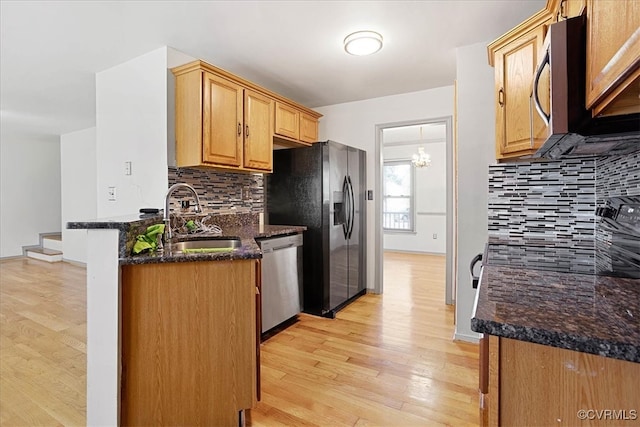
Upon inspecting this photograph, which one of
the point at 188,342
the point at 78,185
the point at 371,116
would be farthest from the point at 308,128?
the point at 78,185

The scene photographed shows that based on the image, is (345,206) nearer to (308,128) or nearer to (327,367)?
(308,128)

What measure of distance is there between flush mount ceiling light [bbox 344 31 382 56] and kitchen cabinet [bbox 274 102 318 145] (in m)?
1.01

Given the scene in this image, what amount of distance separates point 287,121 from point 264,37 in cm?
105

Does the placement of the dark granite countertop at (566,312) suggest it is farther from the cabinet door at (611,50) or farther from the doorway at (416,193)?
the doorway at (416,193)

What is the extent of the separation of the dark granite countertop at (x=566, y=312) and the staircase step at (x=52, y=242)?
7.52 meters

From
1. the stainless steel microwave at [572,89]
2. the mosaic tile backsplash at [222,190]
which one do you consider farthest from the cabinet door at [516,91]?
the mosaic tile backsplash at [222,190]

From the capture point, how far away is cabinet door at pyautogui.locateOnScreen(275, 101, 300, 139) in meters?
3.30

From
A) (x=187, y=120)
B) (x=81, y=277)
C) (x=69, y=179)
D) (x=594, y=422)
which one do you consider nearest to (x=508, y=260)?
(x=594, y=422)

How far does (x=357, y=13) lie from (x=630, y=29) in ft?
5.88

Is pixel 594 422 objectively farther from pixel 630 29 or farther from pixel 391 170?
pixel 391 170

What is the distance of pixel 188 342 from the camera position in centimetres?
157

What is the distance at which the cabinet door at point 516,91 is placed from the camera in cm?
182

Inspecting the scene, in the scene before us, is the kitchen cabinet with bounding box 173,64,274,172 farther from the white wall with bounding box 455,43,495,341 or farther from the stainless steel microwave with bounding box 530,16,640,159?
the stainless steel microwave with bounding box 530,16,640,159

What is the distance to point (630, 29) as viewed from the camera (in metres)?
0.68
